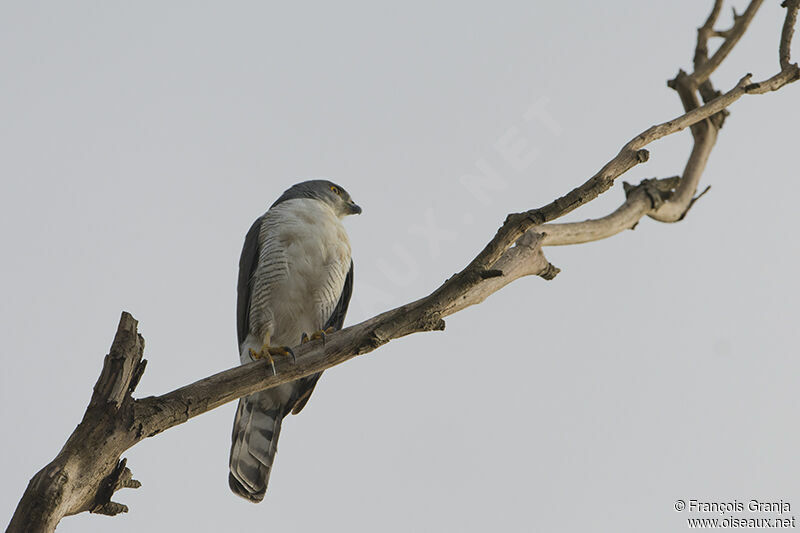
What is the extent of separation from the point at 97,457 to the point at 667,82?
18.4 feet

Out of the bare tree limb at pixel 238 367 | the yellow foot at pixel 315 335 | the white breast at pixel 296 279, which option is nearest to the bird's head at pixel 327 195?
the white breast at pixel 296 279

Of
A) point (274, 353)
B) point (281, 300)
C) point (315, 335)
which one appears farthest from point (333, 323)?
point (274, 353)

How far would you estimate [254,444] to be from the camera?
16.3ft

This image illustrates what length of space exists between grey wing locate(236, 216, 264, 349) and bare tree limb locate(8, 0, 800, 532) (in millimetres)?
1226

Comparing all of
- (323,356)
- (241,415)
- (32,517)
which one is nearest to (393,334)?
(323,356)

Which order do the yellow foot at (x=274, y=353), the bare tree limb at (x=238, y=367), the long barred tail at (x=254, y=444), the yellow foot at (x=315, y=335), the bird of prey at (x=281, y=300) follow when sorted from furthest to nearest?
the bird of prey at (x=281, y=300)
the long barred tail at (x=254, y=444)
the yellow foot at (x=315, y=335)
the yellow foot at (x=274, y=353)
the bare tree limb at (x=238, y=367)

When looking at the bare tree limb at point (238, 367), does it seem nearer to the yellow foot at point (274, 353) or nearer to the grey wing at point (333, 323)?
the yellow foot at point (274, 353)

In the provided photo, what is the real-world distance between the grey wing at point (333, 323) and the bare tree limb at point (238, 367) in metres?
1.08

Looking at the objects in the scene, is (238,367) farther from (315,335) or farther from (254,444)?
(254,444)

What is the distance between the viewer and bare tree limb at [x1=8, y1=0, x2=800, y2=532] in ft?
9.88

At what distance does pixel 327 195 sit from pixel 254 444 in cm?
231

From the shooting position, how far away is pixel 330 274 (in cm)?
526

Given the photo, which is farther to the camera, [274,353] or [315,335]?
[315,335]

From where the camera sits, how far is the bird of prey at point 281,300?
16.7ft
